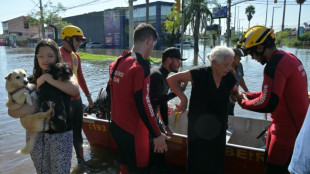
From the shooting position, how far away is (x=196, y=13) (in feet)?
118

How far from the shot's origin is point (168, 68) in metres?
3.46

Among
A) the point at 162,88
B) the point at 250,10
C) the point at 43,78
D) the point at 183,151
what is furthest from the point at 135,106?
the point at 250,10

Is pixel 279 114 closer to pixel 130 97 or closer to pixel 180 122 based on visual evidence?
pixel 130 97

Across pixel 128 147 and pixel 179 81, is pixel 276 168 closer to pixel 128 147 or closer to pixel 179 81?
pixel 179 81

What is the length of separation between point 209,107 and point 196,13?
35477mm

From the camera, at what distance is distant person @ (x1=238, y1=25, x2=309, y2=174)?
237 centimetres

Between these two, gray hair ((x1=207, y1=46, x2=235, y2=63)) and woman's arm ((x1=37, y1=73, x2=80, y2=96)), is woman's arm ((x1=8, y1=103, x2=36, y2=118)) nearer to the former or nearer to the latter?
woman's arm ((x1=37, y1=73, x2=80, y2=96))

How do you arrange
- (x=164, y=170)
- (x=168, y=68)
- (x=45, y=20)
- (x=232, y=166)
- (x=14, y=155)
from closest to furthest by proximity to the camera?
1. (x=168, y=68)
2. (x=232, y=166)
3. (x=164, y=170)
4. (x=14, y=155)
5. (x=45, y=20)

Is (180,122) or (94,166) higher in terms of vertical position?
(180,122)

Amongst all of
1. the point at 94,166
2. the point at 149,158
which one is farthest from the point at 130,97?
the point at 94,166

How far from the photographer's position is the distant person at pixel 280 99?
2367 mm

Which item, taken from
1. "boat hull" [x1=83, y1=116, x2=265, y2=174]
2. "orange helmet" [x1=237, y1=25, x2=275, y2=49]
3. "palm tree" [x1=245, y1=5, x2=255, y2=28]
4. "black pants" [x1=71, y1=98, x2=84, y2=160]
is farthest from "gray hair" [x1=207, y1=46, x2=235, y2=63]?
"palm tree" [x1=245, y1=5, x2=255, y2=28]

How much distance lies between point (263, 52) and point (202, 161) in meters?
1.36

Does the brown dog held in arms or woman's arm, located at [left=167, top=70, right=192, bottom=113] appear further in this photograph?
woman's arm, located at [left=167, top=70, right=192, bottom=113]
